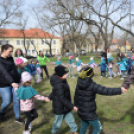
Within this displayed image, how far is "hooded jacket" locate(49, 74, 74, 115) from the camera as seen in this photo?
3.15 meters

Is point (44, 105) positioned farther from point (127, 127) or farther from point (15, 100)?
point (127, 127)

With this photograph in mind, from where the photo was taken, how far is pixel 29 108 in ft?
11.3

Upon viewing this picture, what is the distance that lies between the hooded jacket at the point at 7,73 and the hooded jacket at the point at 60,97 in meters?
1.08

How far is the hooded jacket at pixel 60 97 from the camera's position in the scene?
3.15m

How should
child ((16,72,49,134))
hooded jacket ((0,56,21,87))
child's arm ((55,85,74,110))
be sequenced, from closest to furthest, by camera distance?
child's arm ((55,85,74,110)) → child ((16,72,49,134)) → hooded jacket ((0,56,21,87))

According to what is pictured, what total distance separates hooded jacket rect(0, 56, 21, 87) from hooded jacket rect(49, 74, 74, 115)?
108 cm

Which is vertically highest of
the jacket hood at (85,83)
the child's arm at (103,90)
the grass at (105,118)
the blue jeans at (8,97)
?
the jacket hood at (85,83)

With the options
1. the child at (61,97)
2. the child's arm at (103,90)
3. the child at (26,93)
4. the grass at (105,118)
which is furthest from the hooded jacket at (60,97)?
the grass at (105,118)

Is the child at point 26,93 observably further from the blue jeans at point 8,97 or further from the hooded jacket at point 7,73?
the blue jeans at point 8,97

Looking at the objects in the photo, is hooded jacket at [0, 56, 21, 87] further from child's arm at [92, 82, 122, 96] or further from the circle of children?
child's arm at [92, 82, 122, 96]

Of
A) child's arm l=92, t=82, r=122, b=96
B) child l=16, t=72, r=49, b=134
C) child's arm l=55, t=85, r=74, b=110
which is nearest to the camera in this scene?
child's arm l=92, t=82, r=122, b=96

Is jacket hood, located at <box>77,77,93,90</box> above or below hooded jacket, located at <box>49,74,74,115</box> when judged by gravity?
above

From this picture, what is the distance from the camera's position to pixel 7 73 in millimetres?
3721

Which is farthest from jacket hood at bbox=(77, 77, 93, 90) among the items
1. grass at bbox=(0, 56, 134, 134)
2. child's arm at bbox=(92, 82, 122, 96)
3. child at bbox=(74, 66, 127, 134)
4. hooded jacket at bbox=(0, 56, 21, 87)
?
hooded jacket at bbox=(0, 56, 21, 87)
